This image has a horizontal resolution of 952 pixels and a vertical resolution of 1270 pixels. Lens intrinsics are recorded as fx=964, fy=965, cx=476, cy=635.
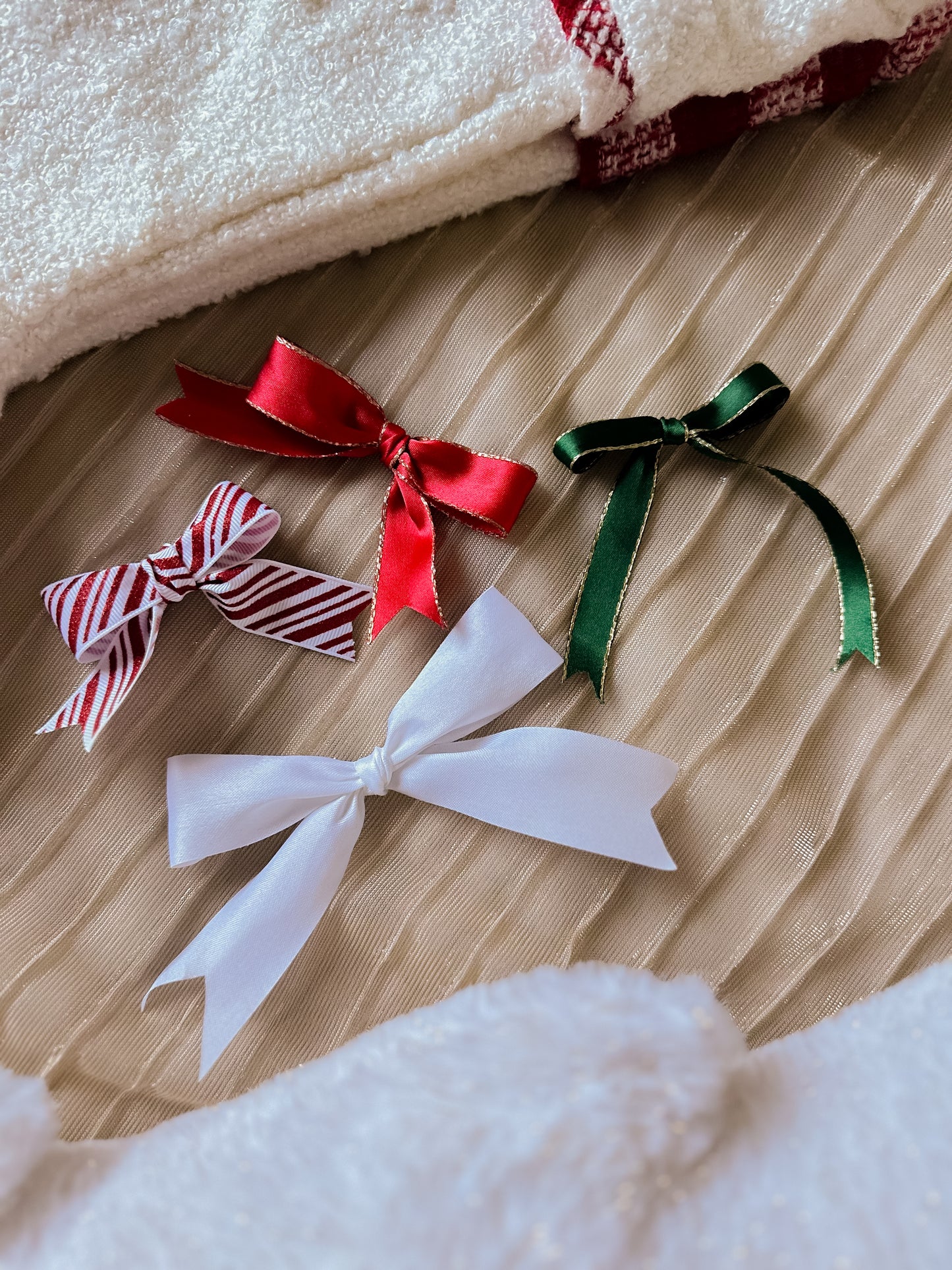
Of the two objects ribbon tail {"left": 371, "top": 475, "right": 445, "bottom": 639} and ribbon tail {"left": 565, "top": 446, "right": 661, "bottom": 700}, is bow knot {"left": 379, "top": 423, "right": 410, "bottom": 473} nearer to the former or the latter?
ribbon tail {"left": 371, "top": 475, "right": 445, "bottom": 639}

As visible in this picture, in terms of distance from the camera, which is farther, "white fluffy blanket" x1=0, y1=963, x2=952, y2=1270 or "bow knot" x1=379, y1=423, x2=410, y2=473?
"bow knot" x1=379, y1=423, x2=410, y2=473

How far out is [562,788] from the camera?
2.01 ft

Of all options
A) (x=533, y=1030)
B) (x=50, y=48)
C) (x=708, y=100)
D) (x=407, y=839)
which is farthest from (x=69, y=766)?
(x=708, y=100)

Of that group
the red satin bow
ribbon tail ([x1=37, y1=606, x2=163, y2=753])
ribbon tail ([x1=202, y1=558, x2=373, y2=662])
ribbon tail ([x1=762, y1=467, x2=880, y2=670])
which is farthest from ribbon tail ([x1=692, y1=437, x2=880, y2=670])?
ribbon tail ([x1=37, y1=606, x2=163, y2=753])

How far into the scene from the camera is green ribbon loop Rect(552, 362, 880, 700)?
0.62 meters

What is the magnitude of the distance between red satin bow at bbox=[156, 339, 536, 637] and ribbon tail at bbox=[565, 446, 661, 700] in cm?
6

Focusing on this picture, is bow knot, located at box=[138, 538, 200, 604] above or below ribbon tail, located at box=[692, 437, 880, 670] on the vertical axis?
below

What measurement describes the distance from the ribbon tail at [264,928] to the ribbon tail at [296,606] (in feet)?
0.35

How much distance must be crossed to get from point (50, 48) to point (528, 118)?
0.31 metres

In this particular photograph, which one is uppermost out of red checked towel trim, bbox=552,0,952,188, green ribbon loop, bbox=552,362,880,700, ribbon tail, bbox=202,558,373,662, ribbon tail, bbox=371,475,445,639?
red checked towel trim, bbox=552,0,952,188

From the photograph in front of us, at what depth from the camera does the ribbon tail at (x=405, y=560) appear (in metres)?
0.63

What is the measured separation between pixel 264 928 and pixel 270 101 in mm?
522

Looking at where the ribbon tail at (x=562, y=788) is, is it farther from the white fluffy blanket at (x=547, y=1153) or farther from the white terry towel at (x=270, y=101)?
the white terry towel at (x=270, y=101)

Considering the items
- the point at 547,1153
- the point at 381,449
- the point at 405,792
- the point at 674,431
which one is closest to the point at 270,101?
the point at 381,449
